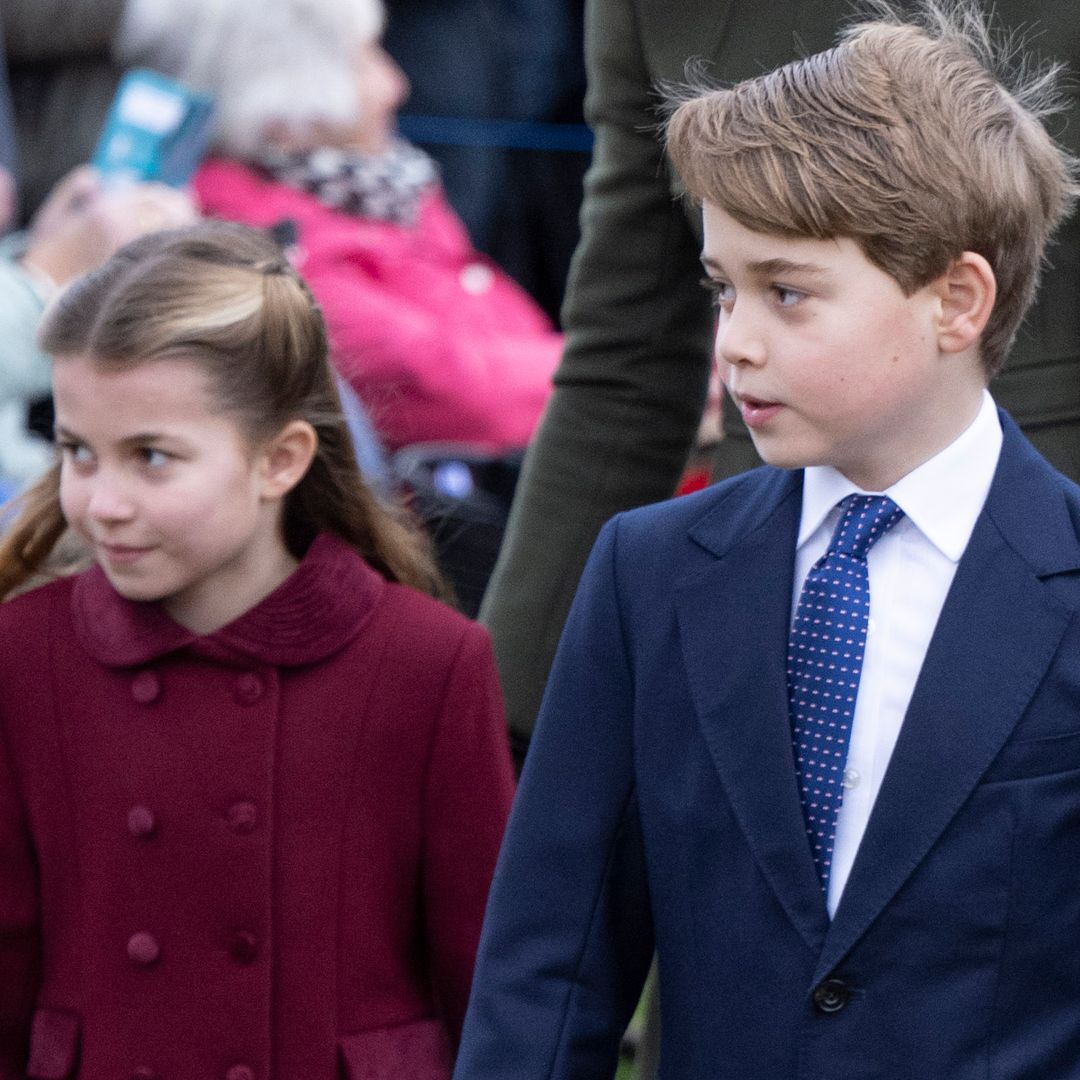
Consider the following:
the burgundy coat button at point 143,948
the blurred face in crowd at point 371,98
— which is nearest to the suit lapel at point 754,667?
the burgundy coat button at point 143,948

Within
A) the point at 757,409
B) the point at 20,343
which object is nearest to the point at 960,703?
the point at 757,409

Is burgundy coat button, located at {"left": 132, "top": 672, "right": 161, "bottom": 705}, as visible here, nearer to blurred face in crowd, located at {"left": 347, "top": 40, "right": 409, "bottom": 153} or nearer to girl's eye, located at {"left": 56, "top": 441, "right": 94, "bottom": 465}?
girl's eye, located at {"left": 56, "top": 441, "right": 94, "bottom": 465}

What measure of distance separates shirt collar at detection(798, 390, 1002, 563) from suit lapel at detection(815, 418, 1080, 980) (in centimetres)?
3

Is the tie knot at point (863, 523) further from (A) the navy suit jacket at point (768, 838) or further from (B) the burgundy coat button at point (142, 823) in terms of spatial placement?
(B) the burgundy coat button at point (142, 823)

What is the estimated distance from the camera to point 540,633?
252cm

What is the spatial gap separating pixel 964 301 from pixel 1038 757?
384mm

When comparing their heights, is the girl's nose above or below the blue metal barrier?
below

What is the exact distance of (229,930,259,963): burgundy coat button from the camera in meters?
2.35

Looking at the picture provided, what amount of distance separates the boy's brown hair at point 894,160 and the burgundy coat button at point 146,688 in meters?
0.86

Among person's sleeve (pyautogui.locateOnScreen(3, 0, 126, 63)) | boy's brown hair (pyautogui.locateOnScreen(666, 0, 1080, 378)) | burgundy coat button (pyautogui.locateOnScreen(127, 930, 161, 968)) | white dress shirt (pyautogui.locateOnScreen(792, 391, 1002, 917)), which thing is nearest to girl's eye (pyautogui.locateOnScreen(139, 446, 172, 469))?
burgundy coat button (pyautogui.locateOnScreen(127, 930, 161, 968))

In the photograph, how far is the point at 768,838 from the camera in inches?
72.9

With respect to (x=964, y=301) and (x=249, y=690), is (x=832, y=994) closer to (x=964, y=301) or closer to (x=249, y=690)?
(x=964, y=301)

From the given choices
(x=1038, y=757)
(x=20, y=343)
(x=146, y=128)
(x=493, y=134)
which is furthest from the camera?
(x=493, y=134)

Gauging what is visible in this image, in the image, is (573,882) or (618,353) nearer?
(573,882)
